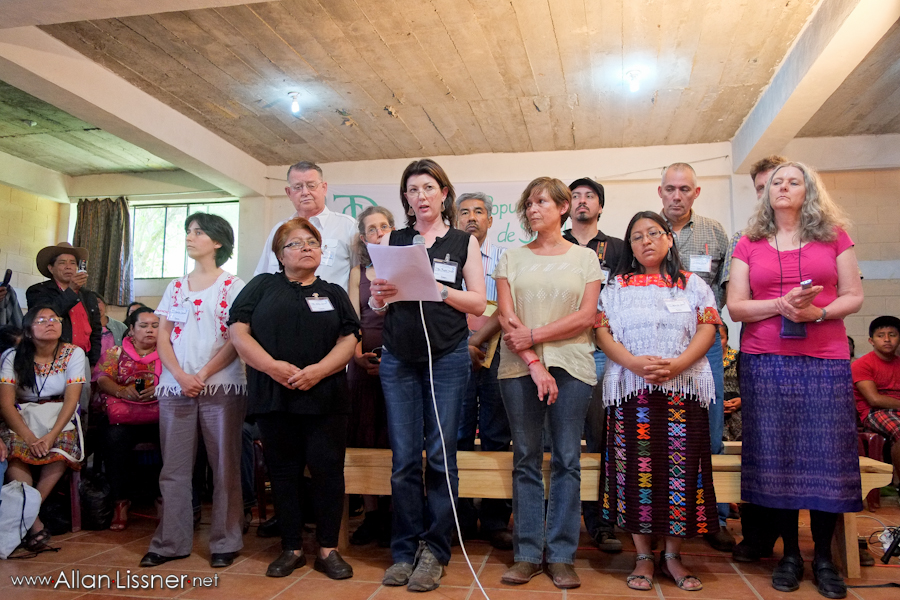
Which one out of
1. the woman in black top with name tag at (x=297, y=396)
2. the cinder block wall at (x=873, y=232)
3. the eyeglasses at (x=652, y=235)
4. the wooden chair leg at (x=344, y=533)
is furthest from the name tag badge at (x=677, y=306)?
the cinder block wall at (x=873, y=232)

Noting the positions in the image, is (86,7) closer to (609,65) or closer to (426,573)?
(426,573)

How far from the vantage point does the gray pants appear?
2691mm

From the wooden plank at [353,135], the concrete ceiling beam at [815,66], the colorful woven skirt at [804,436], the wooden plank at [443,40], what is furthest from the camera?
→ the wooden plank at [353,135]

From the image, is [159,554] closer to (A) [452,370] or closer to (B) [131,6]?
(A) [452,370]

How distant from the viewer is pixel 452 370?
2414mm

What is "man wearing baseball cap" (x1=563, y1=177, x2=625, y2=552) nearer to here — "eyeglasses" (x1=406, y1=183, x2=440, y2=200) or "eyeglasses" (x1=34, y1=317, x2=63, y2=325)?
"eyeglasses" (x1=406, y1=183, x2=440, y2=200)

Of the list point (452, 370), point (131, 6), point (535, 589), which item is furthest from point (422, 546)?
point (131, 6)

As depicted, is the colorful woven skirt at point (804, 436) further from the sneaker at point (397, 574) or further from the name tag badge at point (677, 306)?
the sneaker at point (397, 574)

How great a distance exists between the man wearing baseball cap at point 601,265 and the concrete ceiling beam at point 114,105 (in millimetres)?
3729

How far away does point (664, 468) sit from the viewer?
232 cm

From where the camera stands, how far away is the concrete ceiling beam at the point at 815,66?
3.73 metres

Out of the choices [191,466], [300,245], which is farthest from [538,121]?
[191,466]

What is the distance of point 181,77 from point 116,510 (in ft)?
10.9

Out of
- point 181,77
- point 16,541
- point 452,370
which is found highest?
point 181,77
